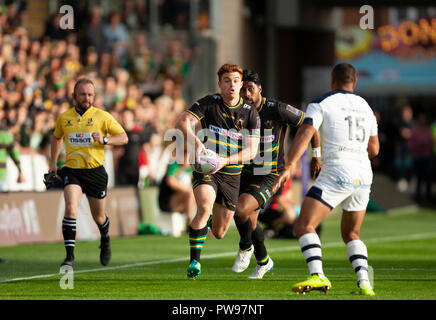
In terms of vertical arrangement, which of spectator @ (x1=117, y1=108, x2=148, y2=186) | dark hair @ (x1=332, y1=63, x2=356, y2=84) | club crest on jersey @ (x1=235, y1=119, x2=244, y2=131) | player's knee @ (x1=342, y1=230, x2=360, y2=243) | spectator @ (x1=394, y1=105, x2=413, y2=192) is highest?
dark hair @ (x1=332, y1=63, x2=356, y2=84)

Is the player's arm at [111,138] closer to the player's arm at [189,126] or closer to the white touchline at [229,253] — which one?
the player's arm at [189,126]

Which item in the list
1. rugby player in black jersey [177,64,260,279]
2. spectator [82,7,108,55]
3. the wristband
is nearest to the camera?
the wristband

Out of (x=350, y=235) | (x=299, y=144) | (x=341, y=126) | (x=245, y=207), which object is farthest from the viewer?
(x=245, y=207)

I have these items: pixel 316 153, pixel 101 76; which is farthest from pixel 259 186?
pixel 101 76

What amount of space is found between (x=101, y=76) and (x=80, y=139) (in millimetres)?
11939

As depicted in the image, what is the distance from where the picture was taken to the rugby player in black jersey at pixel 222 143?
11.2 m

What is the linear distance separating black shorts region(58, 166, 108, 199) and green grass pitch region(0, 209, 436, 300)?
3.35 ft

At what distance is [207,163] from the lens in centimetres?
1125

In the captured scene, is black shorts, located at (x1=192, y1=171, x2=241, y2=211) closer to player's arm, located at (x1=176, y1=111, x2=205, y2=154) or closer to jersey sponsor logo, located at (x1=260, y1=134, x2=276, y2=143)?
player's arm, located at (x1=176, y1=111, x2=205, y2=154)

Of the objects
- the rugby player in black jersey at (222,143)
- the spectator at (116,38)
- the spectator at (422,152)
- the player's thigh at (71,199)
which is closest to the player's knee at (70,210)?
the player's thigh at (71,199)

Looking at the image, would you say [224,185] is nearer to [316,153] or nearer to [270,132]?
[270,132]

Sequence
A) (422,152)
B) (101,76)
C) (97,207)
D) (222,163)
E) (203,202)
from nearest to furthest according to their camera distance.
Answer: (203,202)
(222,163)
(97,207)
(101,76)
(422,152)

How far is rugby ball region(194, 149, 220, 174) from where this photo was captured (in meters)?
11.2

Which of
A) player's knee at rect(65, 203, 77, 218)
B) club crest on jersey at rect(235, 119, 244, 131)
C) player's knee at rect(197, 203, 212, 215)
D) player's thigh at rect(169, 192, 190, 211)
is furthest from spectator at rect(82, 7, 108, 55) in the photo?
player's knee at rect(197, 203, 212, 215)
